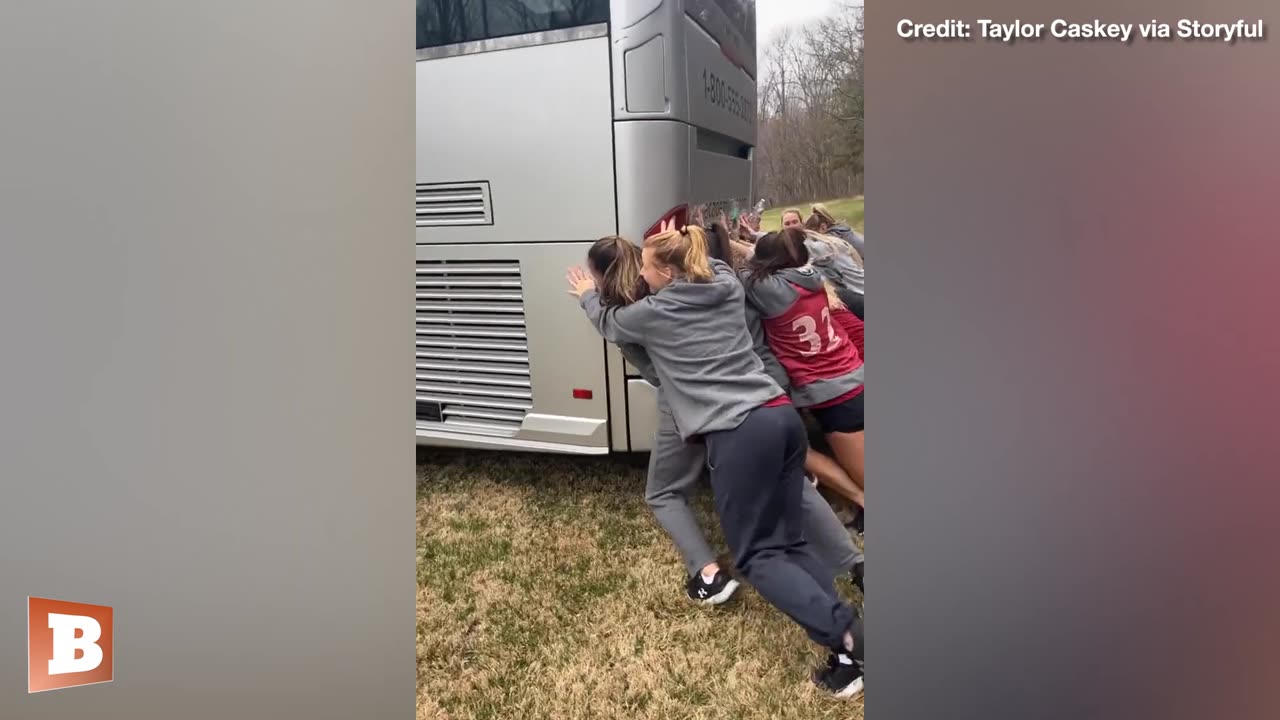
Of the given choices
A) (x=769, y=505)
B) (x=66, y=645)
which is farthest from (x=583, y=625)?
(x=66, y=645)

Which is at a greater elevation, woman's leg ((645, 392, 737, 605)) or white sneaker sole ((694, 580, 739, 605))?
woman's leg ((645, 392, 737, 605))

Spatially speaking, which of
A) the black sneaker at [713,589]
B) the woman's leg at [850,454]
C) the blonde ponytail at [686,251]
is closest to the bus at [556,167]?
the blonde ponytail at [686,251]

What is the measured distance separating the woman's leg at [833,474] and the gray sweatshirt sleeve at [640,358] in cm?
45

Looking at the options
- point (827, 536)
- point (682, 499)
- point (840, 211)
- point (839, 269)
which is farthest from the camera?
point (682, 499)

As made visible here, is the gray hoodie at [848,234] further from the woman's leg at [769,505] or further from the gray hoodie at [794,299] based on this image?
the woman's leg at [769,505]

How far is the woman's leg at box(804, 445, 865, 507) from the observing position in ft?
6.23

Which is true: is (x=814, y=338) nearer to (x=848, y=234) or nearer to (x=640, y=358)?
(x=848, y=234)

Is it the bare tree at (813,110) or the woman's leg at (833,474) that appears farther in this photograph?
the woman's leg at (833,474)

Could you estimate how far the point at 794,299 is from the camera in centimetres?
182

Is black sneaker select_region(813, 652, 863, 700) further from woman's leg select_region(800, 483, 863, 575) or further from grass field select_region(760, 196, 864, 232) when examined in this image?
grass field select_region(760, 196, 864, 232)

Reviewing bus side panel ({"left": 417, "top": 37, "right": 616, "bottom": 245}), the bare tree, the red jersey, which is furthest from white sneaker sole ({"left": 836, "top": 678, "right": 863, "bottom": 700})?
bus side panel ({"left": 417, "top": 37, "right": 616, "bottom": 245})

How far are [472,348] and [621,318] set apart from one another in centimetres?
64

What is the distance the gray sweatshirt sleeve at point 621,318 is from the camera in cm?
187

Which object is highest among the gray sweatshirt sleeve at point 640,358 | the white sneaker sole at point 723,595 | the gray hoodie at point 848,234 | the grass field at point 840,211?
the grass field at point 840,211
